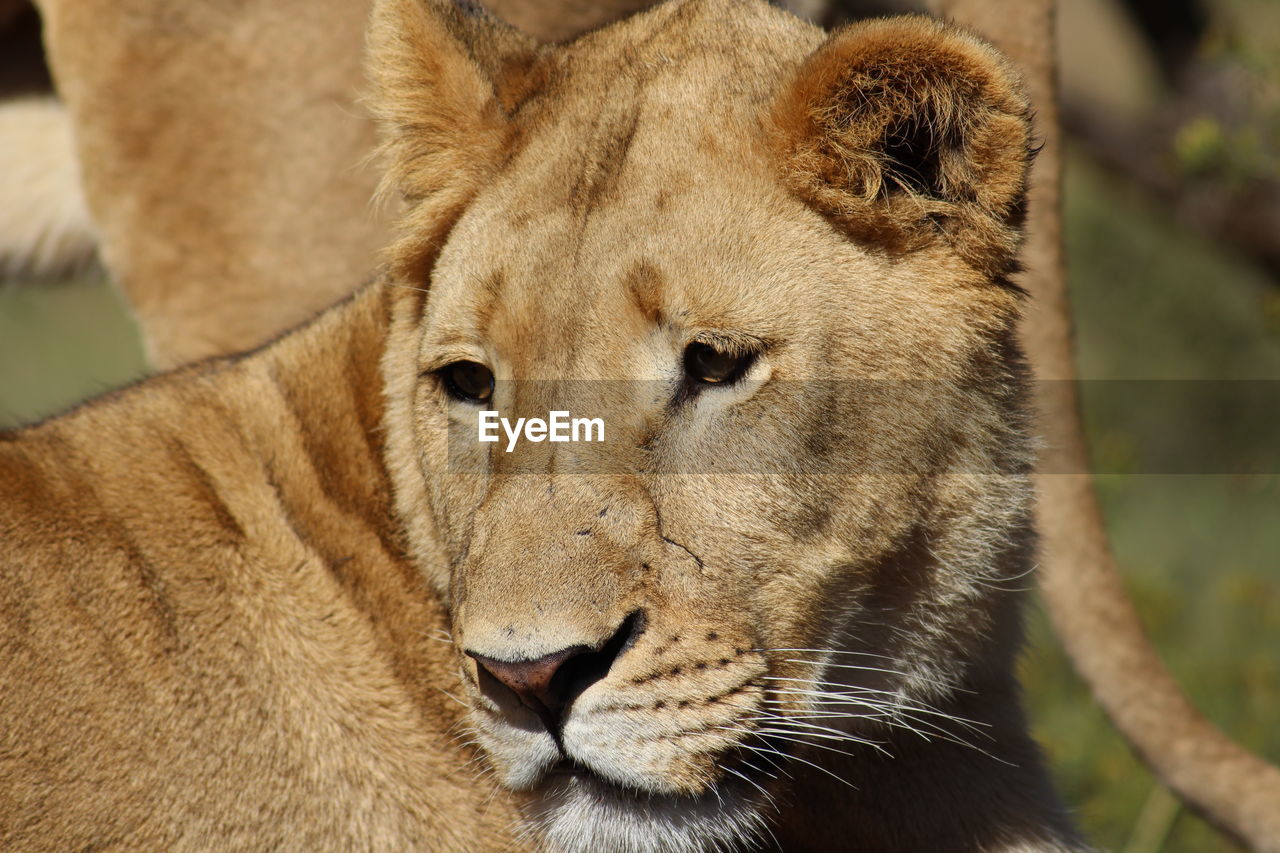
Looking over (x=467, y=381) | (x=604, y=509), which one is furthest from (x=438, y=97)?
(x=604, y=509)

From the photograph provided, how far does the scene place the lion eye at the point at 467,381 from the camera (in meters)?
3.02

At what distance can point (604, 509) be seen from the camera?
271 centimetres

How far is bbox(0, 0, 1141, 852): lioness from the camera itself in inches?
106

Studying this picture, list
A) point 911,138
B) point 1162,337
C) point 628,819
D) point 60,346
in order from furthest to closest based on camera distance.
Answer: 1. point 60,346
2. point 1162,337
3. point 911,138
4. point 628,819

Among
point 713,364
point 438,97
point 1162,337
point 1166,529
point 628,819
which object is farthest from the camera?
point 1162,337

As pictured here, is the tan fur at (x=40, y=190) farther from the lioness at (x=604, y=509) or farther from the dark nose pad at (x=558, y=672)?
the dark nose pad at (x=558, y=672)

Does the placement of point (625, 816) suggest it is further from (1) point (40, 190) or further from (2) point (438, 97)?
(1) point (40, 190)

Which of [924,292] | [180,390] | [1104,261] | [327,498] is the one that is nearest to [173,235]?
[180,390]

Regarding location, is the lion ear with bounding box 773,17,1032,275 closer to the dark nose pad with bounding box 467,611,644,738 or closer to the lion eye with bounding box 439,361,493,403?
the lion eye with bounding box 439,361,493,403

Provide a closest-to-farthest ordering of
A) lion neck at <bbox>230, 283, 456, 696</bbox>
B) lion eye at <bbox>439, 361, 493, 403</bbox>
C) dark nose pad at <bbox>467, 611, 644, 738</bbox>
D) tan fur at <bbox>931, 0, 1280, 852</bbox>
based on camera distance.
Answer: dark nose pad at <bbox>467, 611, 644, 738</bbox> → lion eye at <bbox>439, 361, 493, 403</bbox> → lion neck at <bbox>230, 283, 456, 696</bbox> → tan fur at <bbox>931, 0, 1280, 852</bbox>

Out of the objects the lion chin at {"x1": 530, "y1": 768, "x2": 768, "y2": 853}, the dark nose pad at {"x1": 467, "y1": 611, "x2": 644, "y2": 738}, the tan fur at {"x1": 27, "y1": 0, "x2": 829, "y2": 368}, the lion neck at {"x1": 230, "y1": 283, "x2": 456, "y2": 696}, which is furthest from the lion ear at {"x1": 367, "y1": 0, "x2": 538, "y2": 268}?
the tan fur at {"x1": 27, "y1": 0, "x2": 829, "y2": 368}

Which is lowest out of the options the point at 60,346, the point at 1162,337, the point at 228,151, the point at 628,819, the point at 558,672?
the point at 60,346

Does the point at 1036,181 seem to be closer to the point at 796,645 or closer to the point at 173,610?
the point at 796,645

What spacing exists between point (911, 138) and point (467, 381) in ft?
3.29
